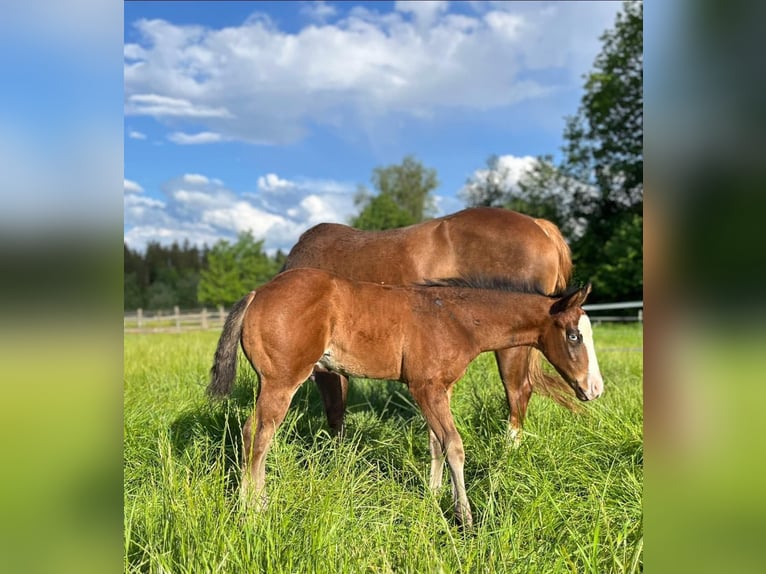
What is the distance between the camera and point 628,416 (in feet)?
15.1

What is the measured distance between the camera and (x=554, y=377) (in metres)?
5.28

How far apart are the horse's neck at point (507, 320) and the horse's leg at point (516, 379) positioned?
30.8 inches

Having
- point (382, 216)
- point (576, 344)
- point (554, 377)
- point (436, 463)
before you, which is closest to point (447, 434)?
point (436, 463)

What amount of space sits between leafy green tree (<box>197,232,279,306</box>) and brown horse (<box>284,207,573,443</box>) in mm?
43366

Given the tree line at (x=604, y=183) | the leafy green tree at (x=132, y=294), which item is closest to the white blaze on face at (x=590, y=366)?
the tree line at (x=604, y=183)

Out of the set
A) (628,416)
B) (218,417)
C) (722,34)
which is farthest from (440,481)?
(722,34)

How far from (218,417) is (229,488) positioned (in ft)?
3.50

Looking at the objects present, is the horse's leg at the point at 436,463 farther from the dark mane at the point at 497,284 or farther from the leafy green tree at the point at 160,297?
the leafy green tree at the point at 160,297

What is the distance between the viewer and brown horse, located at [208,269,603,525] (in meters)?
3.67

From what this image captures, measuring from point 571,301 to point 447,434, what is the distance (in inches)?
49.8

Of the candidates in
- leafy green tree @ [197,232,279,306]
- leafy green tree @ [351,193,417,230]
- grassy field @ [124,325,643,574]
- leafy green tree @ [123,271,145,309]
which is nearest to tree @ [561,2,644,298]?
leafy green tree @ [351,193,417,230]

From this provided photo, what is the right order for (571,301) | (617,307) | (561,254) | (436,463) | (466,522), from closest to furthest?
(466,522) → (571,301) → (436,463) → (561,254) → (617,307)

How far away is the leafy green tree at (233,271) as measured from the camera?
49.0 meters

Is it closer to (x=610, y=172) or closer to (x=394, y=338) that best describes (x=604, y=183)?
(x=610, y=172)
